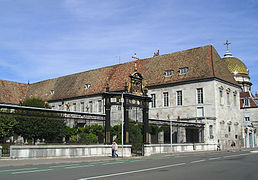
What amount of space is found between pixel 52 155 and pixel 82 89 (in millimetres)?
39547

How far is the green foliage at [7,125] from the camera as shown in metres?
35.7

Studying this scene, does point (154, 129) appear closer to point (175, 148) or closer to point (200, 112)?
point (175, 148)

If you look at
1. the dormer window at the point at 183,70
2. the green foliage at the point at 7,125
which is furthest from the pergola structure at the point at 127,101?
the dormer window at the point at 183,70

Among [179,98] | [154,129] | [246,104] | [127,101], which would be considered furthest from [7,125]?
[246,104]

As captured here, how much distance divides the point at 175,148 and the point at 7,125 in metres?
20.1

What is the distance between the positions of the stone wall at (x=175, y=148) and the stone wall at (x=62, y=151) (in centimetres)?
259

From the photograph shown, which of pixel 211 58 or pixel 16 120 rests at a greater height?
pixel 211 58

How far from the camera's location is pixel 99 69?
6175 centimetres

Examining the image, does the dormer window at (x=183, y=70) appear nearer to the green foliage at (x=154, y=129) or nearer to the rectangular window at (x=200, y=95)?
the rectangular window at (x=200, y=95)

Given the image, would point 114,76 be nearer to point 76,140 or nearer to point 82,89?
point 82,89

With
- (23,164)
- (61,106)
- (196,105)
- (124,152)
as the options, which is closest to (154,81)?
(196,105)

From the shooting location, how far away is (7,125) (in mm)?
36906

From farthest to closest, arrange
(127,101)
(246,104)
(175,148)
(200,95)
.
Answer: (246,104) < (200,95) < (175,148) < (127,101)

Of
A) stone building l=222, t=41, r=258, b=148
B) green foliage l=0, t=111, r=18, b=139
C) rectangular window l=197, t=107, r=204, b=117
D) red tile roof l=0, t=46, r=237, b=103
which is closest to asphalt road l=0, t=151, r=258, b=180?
green foliage l=0, t=111, r=18, b=139
